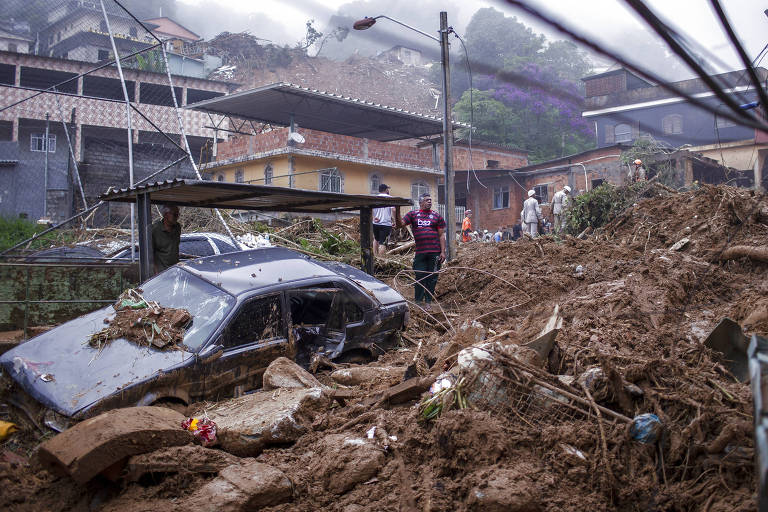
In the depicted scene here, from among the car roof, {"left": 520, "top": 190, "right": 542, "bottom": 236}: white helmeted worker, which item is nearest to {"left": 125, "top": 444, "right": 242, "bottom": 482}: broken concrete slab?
the car roof

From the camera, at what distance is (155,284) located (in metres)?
6.10

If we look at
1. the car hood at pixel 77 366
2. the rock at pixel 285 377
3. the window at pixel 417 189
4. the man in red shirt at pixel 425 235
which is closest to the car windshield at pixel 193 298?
the car hood at pixel 77 366

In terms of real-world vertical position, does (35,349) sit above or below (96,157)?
below

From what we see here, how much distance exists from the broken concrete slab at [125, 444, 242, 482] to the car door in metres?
1.05

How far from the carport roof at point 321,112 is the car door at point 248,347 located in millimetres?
16558

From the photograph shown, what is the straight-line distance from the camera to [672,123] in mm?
34719

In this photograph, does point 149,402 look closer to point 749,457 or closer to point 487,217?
point 749,457

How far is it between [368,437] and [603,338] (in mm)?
2186

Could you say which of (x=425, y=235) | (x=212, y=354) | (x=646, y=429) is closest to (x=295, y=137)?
(x=425, y=235)

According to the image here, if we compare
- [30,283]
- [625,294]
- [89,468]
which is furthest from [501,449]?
[30,283]

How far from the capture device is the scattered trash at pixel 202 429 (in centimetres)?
437

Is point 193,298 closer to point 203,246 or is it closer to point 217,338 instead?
point 217,338

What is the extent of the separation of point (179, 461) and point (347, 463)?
3.58ft

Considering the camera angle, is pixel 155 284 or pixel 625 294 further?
pixel 625 294
